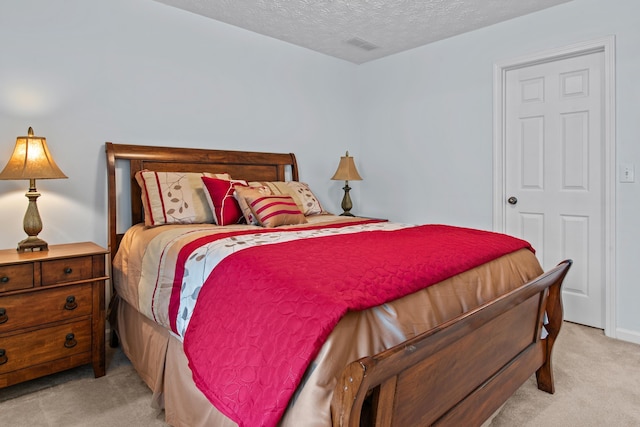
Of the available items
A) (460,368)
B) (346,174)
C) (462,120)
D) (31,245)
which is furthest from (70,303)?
(462,120)

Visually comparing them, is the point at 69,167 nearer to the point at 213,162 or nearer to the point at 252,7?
the point at 213,162

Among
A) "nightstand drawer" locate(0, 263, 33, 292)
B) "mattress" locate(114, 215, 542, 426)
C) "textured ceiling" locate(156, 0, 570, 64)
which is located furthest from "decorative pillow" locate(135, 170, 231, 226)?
"textured ceiling" locate(156, 0, 570, 64)

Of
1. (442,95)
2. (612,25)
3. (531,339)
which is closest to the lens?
(531,339)

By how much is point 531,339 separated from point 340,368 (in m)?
1.29

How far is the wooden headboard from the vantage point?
2705mm

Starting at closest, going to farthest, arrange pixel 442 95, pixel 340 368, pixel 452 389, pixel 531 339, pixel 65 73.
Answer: pixel 340 368 → pixel 452 389 → pixel 531 339 → pixel 65 73 → pixel 442 95

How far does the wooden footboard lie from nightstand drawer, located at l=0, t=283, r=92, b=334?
1.80 m

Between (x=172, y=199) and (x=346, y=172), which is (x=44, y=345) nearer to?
(x=172, y=199)

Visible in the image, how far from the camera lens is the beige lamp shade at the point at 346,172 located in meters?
3.93

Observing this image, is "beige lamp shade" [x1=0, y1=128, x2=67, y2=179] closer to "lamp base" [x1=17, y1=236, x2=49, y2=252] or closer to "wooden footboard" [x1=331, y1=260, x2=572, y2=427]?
"lamp base" [x1=17, y1=236, x2=49, y2=252]

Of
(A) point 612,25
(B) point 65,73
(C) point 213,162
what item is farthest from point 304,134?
(A) point 612,25

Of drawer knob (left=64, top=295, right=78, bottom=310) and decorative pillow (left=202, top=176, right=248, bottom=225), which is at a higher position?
decorative pillow (left=202, top=176, right=248, bottom=225)

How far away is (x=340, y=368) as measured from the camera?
1079 mm

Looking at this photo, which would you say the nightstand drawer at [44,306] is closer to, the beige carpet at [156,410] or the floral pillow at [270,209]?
the beige carpet at [156,410]
